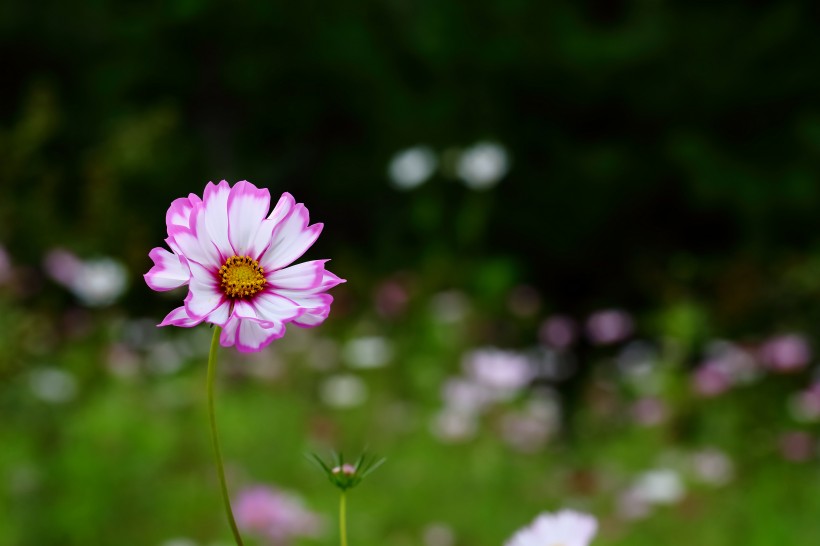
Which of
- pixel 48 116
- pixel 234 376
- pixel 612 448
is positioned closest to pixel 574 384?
pixel 612 448

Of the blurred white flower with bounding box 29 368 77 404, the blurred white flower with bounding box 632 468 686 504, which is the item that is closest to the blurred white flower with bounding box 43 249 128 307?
the blurred white flower with bounding box 29 368 77 404

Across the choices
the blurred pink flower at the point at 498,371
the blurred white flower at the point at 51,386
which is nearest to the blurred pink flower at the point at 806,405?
the blurred pink flower at the point at 498,371

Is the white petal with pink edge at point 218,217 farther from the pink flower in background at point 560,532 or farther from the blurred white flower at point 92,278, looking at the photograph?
the blurred white flower at point 92,278

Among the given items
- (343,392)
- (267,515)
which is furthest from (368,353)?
(267,515)

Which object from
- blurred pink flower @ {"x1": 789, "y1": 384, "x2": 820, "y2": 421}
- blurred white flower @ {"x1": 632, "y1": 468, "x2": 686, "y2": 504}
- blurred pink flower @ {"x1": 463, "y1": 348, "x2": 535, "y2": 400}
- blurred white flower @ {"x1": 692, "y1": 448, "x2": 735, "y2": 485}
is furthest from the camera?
blurred pink flower @ {"x1": 789, "y1": 384, "x2": 820, "y2": 421}

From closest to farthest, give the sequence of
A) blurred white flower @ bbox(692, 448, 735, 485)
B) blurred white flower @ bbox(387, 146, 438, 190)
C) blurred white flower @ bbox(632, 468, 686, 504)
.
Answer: blurred white flower @ bbox(632, 468, 686, 504) < blurred white flower @ bbox(692, 448, 735, 485) < blurred white flower @ bbox(387, 146, 438, 190)

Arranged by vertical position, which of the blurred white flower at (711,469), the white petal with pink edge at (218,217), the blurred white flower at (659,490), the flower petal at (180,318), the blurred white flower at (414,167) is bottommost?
the flower petal at (180,318)

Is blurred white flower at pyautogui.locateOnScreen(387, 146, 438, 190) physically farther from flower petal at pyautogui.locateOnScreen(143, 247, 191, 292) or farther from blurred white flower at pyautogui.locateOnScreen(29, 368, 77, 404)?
flower petal at pyautogui.locateOnScreen(143, 247, 191, 292)
